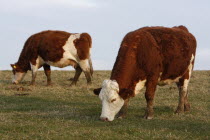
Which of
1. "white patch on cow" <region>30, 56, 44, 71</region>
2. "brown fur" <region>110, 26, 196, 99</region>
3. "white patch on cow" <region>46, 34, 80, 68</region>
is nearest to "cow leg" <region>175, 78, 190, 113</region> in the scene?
"brown fur" <region>110, 26, 196, 99</region>

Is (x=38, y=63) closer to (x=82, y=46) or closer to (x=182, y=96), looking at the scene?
(x=82, y=46)

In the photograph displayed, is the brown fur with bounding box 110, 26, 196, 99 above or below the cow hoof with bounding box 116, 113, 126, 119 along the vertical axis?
above

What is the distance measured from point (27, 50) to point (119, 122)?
12591 mm

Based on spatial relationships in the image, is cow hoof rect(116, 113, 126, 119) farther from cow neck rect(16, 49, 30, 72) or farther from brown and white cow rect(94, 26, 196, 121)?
cow neck rect(16, 49, 30, 72)

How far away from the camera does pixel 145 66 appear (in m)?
12.1

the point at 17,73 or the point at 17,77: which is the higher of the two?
the point at 17,73

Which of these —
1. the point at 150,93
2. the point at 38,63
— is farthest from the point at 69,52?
the point at 150,93

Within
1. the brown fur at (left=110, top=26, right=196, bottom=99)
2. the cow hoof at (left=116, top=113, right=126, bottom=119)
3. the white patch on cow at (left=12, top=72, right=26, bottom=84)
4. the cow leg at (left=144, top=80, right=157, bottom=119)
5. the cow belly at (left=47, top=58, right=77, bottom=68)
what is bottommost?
the white patch on cow at (left=12, top=72, right=26, bottom=84)

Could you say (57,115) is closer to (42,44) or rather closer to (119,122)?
(119,122)

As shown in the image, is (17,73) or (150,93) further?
(17,73)

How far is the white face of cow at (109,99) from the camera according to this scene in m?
11.4

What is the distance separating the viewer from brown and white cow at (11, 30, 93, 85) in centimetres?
2206

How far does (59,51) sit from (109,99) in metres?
11.0

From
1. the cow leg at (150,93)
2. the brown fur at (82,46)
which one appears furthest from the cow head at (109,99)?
the brown fur at (82,46)
